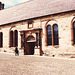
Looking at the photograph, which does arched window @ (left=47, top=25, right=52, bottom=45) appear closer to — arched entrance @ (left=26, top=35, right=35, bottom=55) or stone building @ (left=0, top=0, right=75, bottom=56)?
stone building @ (left=0, top=0, right=75, bottom=56)

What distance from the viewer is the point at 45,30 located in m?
14.7

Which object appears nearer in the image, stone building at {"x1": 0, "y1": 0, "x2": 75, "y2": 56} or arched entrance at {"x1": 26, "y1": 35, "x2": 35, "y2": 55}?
stone building at {"x1": 0, "y1": 0, "x2": 75, "y2": 56}

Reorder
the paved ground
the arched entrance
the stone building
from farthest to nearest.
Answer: the arched entrance, the stone building, the paved ground

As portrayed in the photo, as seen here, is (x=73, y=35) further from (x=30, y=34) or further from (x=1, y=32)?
(x=1, y=32)

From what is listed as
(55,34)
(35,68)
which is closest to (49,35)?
(55,34)

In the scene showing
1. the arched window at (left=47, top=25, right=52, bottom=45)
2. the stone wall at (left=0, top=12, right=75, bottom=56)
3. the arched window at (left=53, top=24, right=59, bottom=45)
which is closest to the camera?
the stone wall at (left=0, top=12, right=75, bottom=56)

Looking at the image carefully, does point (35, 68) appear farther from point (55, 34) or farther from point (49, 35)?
point (49, 35)

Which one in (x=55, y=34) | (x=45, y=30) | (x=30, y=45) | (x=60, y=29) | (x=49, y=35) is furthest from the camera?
(x=30, y=45)

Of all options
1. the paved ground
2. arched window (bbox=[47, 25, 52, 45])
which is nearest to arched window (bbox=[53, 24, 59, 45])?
arched window (bbox=[47, 25, 52, 45])

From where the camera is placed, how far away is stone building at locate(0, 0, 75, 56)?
12.7 m

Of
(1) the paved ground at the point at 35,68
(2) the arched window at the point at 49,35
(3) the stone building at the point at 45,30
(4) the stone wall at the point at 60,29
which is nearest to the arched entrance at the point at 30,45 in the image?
(3) the stone building at the point at 45,30

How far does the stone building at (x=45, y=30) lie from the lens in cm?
1272

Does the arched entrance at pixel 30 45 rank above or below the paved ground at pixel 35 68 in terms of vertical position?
above

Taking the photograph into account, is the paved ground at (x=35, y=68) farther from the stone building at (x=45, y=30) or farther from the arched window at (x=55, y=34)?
the arched window at (x=55, y=34)
